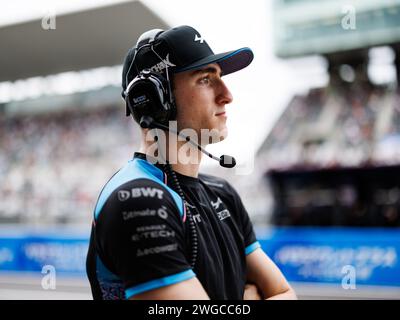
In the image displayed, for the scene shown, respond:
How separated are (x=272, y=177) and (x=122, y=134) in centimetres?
698

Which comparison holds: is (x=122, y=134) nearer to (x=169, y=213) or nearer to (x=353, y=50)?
(x=353, y=50)

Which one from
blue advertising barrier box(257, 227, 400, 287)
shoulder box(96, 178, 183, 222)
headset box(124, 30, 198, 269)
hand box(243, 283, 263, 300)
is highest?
headset box(124, 30, 198, 269)

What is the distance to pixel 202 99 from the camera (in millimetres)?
1374

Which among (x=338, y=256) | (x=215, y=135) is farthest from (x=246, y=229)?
(x=338, y=256)

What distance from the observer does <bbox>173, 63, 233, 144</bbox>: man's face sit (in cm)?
138

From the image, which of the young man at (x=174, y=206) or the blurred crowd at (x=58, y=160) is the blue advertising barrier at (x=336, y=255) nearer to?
the young man at (x=174, y=206)

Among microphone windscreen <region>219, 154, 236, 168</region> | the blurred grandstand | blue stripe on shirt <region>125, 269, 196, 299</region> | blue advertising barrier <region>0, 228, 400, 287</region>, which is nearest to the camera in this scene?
blue stripe on shirt <region>125, 269, 196, 299</region>

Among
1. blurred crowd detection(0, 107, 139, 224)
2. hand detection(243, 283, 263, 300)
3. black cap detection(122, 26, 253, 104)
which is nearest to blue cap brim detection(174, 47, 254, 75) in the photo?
Answer: black cap detection(122, 26, 253, 104)

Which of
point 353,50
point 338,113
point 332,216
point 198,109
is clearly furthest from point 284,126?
point 198,109

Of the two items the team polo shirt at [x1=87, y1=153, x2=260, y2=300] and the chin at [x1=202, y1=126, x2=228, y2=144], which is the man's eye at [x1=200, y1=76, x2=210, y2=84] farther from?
the team polo shirt at [x1=87, y1=153, x2=260, y2=300]

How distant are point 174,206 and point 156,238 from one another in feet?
0.40

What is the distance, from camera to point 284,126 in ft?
53.3

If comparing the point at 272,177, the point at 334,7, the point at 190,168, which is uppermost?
the point at 334,7

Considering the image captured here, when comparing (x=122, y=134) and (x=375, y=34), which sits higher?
(x=375, y=34)
